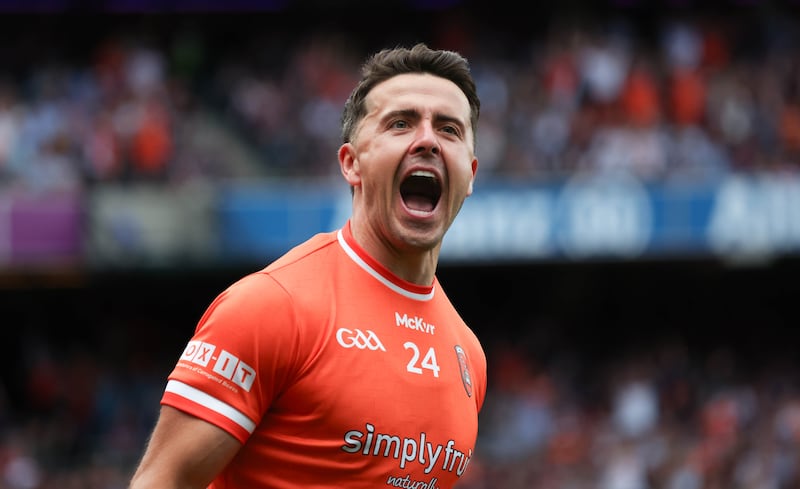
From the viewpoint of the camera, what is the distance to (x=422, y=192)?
3.73 metres

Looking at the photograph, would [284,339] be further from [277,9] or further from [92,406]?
[277,9]

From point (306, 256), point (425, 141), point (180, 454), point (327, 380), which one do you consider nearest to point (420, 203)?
point (425, 141)

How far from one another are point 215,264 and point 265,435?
12.9 meters

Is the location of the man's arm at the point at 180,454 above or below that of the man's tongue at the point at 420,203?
below

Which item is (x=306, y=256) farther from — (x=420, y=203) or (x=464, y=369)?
(x=464, y=369)

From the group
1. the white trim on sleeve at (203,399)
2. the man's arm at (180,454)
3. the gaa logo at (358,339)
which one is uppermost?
the gaa logo at (358,339)

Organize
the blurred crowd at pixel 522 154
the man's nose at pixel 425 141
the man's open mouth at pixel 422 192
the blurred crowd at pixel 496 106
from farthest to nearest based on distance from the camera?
the blurred crowd at pixel 496 106 → the blurred crowd at pixel 522 154 → the man's open mouth at pixel 422 192 → the man's nose at pixel 425 141

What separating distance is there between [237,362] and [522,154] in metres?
12.5

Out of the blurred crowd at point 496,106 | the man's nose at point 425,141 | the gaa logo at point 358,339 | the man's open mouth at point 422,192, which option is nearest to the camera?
the gaa logo at point 358,339

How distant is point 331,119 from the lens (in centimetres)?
1619

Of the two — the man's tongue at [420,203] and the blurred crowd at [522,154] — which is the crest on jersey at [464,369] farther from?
the blurred crowd at [522,154]

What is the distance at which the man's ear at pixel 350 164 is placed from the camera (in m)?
3.74

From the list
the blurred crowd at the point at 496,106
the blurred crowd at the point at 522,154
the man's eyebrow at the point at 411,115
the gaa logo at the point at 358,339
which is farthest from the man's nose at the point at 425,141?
the blurred crowd at the point at 496,106

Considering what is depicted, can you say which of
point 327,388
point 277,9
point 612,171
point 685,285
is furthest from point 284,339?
point 277,9
